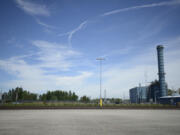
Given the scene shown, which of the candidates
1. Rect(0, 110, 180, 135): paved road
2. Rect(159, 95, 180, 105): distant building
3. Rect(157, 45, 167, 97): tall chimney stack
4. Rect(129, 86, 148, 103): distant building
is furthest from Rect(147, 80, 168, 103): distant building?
Rect(0, 110, 180, 135): paved road

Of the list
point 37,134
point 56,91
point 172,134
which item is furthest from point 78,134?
point 56,91

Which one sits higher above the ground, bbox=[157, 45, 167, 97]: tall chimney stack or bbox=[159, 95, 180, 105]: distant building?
bbox=[157, 45, 167, 97]: tall chimney stack

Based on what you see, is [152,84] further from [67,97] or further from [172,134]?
[172,134]

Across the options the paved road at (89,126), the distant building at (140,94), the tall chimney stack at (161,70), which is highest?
the tall chimney stack at (161,70)

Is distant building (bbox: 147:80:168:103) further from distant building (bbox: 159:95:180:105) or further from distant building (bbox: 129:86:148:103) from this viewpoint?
distant building (bbox: 159:95:180:105)

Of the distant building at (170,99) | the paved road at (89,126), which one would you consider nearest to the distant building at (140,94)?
the distant building at (170,99)

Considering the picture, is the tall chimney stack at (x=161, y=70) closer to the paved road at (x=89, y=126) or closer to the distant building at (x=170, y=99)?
the distant building at (x=170, y=99)

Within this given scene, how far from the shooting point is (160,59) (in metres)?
66.8

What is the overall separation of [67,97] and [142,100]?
51033 millimetres

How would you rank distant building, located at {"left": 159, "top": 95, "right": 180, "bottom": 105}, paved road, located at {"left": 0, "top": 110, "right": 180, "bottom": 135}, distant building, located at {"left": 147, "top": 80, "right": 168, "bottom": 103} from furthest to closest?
distant building, located at {"left": 147, "top": 80, "right": 168, "bottom": 103} → distant building, located at {"left": 159, "top": 95, "right": 180, "bottom": 105} → paved road, located at {"left": 0, "top": 110, "right": 180, "bottom": 135}

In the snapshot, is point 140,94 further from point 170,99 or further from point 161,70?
point 161,70

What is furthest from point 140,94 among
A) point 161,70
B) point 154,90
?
point 161,70

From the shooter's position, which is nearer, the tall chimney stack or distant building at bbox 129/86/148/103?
the tall chimney stack

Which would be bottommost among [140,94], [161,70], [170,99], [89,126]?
[140,94]
